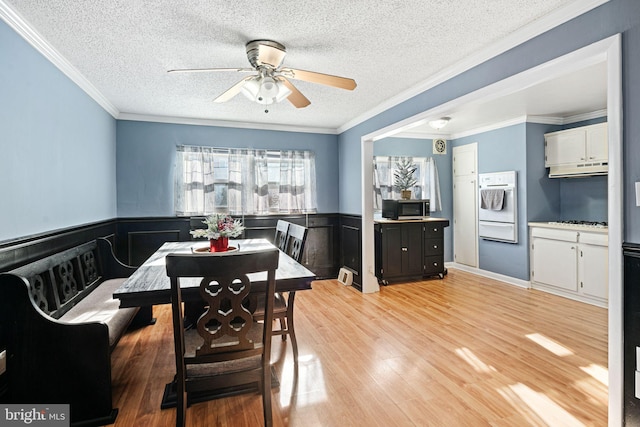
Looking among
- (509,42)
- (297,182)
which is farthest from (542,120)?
(297,182)

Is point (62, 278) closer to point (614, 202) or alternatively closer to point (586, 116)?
point (614, 202)

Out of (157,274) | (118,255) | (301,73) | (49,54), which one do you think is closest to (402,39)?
(301,73)

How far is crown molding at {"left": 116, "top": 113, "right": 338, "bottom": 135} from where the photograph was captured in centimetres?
436

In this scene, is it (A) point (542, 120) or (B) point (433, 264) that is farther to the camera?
(B) point (433, 264)

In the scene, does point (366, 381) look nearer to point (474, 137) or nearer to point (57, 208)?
point (57, 208)

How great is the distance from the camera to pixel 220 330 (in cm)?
160

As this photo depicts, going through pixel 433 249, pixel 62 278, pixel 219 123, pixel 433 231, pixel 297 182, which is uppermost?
pixel 219 123

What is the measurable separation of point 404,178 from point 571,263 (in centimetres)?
248

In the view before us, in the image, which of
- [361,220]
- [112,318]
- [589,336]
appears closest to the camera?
[112,318]

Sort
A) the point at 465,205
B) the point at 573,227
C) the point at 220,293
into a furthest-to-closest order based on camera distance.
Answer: the point at 465,205
the point at 573,227
the point at 220,293

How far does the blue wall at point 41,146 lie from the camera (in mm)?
1931

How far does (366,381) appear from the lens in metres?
2.25

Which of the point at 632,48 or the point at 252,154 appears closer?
the point at 632,48

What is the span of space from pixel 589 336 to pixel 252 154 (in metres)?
4.53
